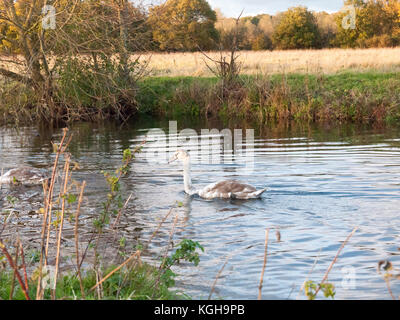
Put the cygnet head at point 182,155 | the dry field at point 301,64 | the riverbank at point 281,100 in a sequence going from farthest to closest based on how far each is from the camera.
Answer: the dry field at point 301,64
the riverbank at point 281,100
the cygnet head at point 182,155

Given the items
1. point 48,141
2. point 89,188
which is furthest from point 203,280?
point 48,141

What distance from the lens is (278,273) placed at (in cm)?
620

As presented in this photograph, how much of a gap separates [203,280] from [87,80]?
43.6 ft

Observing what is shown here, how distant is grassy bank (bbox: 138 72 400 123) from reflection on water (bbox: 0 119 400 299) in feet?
13.5

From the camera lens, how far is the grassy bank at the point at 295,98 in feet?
67.7

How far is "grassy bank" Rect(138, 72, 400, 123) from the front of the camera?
67.7 ft

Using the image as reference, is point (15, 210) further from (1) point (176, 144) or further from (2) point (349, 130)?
(2) point (349, 130)

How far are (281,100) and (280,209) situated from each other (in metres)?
13.1

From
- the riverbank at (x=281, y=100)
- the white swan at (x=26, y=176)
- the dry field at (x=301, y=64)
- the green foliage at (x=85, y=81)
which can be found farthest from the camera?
the dry field at (x=301, y=64)

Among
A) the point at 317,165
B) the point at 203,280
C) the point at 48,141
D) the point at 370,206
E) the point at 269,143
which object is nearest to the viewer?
the point at 203,280

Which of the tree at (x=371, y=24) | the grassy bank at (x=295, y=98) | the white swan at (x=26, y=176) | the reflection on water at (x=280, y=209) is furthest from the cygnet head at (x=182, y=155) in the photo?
the tree at (x=371, y=24)

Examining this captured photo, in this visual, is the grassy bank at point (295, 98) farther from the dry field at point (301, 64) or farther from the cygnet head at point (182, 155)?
the cygnet head at point (182, 155)

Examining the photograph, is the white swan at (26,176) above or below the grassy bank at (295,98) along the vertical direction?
below

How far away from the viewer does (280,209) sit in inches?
356
